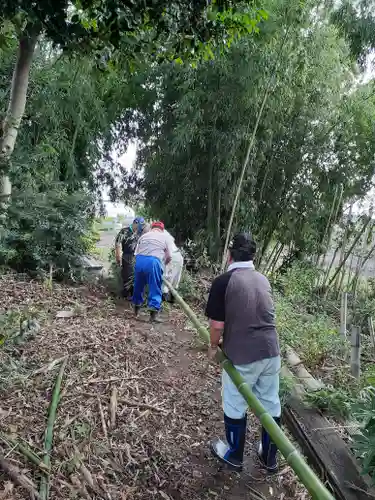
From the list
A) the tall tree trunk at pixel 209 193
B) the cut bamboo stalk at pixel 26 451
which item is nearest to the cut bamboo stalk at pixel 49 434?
the cut bamboo stalk at pixel 26 451

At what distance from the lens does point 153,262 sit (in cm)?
538

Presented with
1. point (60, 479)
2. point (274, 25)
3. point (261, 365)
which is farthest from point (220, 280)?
point (274, 25)

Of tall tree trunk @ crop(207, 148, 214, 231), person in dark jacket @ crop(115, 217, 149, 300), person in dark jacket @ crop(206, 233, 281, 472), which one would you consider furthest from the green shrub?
person in dark jacket @ crop(206, 233, 281, 472)

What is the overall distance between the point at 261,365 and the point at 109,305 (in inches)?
133

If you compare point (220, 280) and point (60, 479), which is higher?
point (220, 280)

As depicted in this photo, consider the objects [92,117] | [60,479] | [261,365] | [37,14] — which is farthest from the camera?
[92,117]

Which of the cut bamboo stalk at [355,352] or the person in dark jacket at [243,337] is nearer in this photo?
the person in dark jacket at [243,337]

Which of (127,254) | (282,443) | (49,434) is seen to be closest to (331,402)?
(282,443)

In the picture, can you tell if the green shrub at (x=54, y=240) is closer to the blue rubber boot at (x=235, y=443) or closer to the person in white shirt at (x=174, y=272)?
the person in white shirt at (x=174, y=272)

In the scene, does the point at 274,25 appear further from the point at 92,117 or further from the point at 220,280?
the point at 220,280

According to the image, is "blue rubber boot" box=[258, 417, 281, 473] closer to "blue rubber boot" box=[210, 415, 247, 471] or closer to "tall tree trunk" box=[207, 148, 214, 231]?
"blue rubber boot" box=[210, 415, 247, 471]

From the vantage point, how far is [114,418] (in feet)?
9.74

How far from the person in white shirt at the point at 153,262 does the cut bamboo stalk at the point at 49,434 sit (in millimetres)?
2177

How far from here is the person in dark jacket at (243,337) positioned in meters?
2.74
